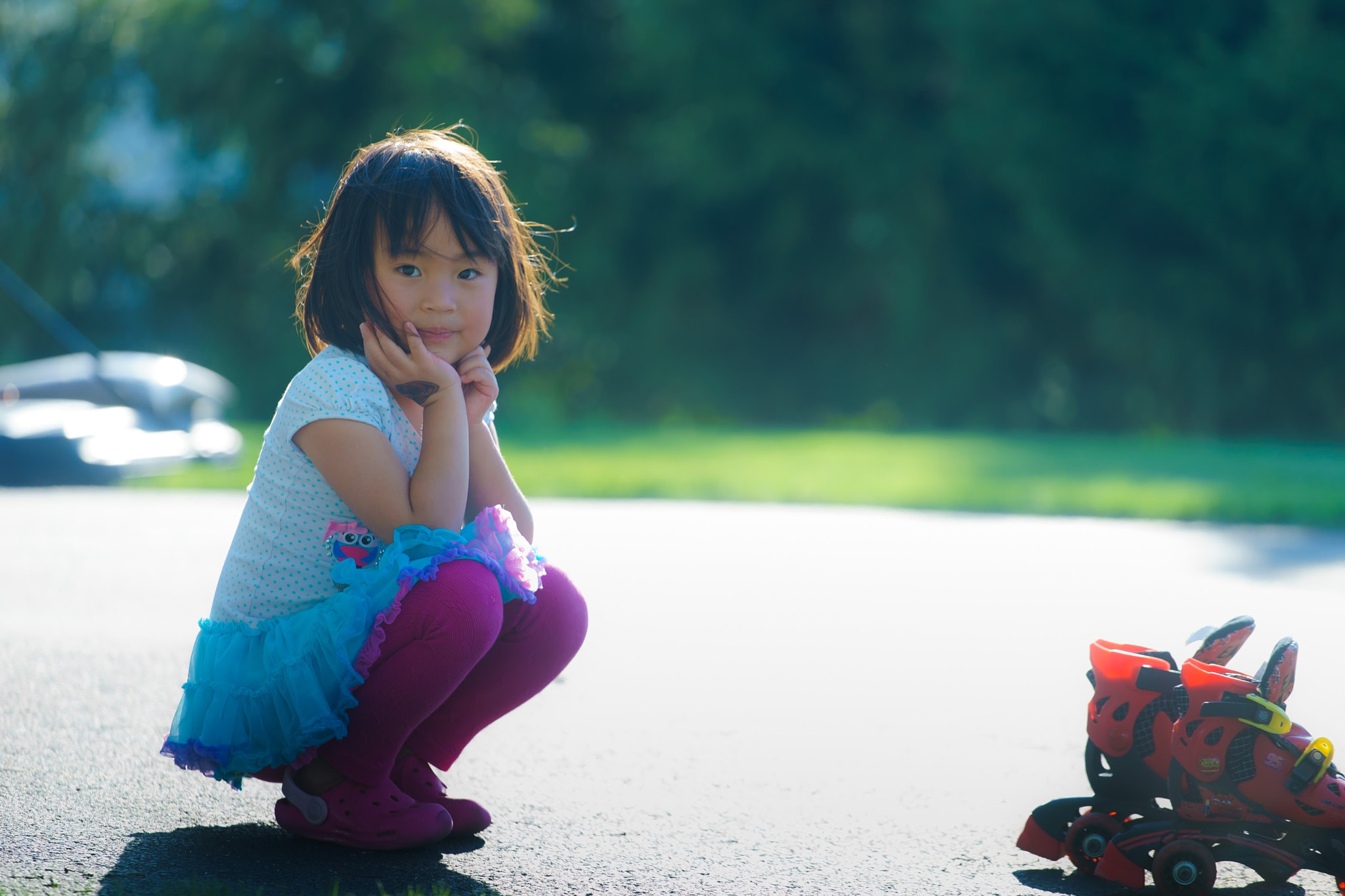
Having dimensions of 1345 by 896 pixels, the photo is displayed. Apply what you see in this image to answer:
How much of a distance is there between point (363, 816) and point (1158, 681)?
116 centimetres

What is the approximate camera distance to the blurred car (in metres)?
7.36

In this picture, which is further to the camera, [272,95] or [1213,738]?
[272,95]

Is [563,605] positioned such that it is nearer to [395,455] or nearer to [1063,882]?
[395,455]

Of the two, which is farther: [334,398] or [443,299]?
[443,299]

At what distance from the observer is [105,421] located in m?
7.70

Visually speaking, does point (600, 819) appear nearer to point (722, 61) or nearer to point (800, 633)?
point (800, 633)

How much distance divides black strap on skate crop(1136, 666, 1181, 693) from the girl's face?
1143 mm

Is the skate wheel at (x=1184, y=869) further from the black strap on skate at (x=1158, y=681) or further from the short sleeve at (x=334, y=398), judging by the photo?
the short sleeve at (x=334, y=398)

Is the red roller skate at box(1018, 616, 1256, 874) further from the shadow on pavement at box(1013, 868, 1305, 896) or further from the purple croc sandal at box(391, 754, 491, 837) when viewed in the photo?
the purple croc sandal at box(391, 754, 491, 837)

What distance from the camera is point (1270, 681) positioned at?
1.87m

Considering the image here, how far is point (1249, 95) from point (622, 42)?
956 centimetres

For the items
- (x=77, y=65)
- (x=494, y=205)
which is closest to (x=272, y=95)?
(x=77, y=65)

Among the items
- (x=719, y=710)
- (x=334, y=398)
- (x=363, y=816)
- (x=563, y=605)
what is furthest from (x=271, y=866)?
(x=719, y=710)

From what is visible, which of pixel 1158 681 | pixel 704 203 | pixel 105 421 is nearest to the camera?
pixel 1158 681
